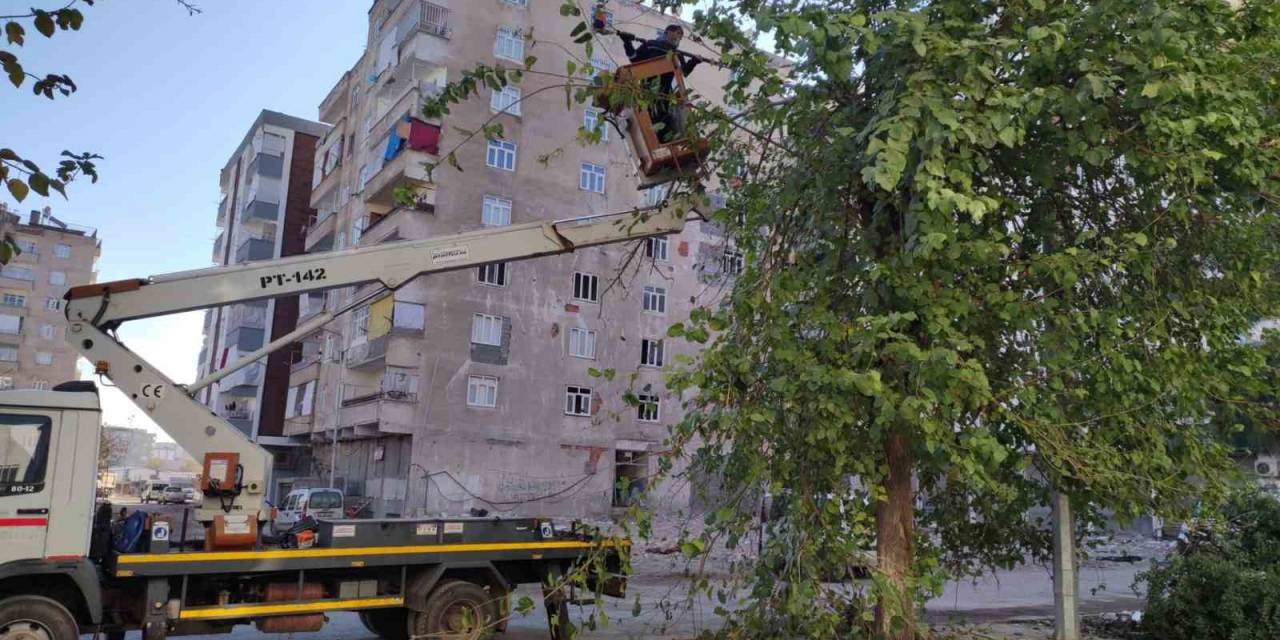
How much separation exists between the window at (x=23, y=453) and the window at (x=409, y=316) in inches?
967

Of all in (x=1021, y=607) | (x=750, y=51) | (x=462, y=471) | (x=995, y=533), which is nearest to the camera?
(x=750, y=51)

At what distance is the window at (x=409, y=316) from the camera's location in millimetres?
32969

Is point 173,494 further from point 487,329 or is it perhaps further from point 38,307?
point 38,307

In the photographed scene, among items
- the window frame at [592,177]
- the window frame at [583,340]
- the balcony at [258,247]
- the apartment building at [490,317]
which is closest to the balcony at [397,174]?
the apartment building at [490,317]

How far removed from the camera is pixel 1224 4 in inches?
286

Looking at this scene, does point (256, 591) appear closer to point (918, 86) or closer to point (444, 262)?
point (444, 262)

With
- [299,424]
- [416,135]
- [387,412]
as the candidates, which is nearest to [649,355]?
[387,412]

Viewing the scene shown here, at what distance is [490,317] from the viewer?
34969 millimetres

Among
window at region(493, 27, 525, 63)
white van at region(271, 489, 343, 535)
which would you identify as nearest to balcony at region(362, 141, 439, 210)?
window at region(493, 27, 525, 63)

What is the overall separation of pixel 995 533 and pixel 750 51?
6098mm

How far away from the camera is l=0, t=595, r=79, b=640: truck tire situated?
809cm

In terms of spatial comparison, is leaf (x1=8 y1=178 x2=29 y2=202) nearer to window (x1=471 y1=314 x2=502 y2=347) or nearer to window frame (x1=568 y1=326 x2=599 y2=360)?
window (x1=471 y1=314 x2=502 y2=347)

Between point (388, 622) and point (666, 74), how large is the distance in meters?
7.13

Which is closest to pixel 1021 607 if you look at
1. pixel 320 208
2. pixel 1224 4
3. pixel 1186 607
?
pixel 1186 607
